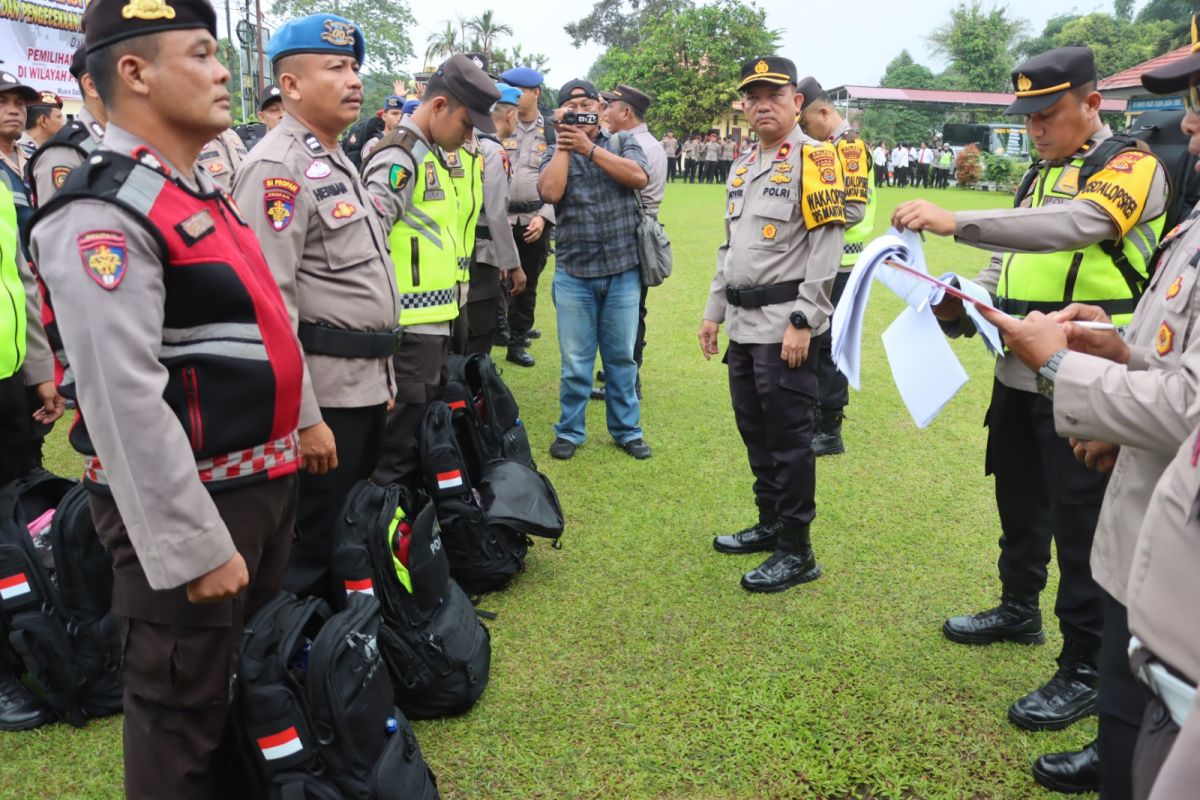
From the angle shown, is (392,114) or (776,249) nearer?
(776,249)

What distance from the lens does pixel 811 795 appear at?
2547mm

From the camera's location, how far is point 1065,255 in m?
2.80

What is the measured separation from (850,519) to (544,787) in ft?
8.10

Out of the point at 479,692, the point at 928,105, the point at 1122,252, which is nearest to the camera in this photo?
the point at 1122,252

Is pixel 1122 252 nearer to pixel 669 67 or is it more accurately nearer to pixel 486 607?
pixel 486 607

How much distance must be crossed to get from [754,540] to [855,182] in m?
2.20

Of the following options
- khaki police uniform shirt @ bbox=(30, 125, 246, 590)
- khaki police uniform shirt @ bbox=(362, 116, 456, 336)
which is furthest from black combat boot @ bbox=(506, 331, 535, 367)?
khaki police uniform shirt @ bbox=(30, 125, 246, 590)

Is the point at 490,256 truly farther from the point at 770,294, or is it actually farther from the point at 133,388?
the point at 133,388

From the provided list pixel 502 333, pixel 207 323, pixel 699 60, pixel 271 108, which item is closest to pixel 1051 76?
pixel 207 323

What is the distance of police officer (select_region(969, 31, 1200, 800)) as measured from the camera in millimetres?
1515

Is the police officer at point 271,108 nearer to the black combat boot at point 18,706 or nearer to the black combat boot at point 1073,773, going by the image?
the black combat boot at point 18,706

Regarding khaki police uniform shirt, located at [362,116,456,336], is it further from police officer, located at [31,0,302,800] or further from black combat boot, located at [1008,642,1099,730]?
black combat boot, located at [1008,642,1099,730]

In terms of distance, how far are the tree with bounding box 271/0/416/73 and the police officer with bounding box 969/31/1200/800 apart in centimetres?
6599

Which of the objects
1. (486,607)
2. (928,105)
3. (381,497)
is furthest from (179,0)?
(928,105)
